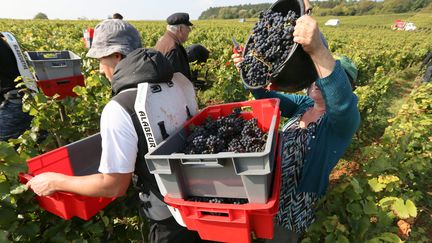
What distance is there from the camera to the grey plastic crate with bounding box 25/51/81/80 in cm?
365

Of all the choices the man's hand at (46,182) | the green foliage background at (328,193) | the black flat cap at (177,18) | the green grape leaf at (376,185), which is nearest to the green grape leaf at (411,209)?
the green foliage background at (328,193)

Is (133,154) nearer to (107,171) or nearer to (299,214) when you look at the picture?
(107,171)

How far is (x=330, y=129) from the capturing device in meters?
1.75

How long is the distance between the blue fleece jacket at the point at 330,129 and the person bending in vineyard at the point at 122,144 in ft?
2.89

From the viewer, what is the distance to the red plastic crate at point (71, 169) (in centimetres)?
171

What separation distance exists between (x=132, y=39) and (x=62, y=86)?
2.51 metres

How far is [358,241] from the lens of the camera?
178 centimetres

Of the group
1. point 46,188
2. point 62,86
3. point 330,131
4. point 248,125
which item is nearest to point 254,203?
point 248,125

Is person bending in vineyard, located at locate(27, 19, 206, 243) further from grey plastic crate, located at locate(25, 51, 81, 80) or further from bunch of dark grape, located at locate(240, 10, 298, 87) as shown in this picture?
grey plastic crate, located at locate(25, 51, 81, 80)

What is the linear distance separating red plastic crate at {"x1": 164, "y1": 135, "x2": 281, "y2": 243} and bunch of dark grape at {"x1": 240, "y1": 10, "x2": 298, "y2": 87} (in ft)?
1.85

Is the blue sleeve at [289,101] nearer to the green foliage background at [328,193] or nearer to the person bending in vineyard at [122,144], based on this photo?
the green foliage background at [328,193]

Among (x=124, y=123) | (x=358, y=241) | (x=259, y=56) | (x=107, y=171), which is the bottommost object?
(x=358, y=241)

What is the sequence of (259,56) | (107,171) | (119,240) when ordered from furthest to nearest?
1. (119,240)
2. (259,56)
3. (107,171)

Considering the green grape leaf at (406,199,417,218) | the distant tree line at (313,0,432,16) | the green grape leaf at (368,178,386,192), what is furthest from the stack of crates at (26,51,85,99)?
the distant tree line at (313,0,432,16)
